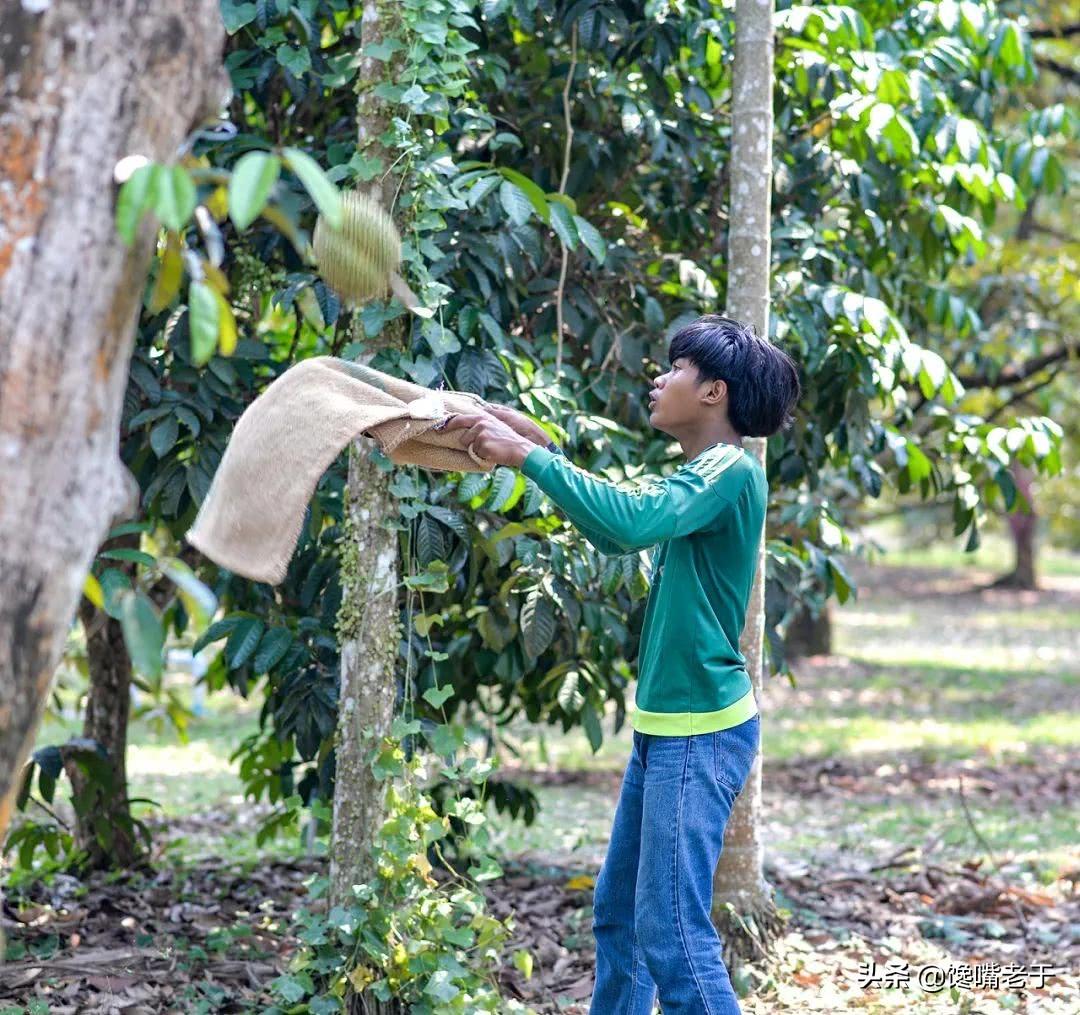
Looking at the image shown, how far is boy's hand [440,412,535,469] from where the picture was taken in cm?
266

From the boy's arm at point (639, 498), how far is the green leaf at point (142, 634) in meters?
0.98

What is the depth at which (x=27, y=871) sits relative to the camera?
4.64 m

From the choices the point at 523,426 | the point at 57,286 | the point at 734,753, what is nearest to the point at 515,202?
the point at 523,426

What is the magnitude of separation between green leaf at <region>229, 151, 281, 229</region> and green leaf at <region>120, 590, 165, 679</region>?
528 mm

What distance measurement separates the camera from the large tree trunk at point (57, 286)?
5.81ft

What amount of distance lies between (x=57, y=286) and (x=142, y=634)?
18.8 inches

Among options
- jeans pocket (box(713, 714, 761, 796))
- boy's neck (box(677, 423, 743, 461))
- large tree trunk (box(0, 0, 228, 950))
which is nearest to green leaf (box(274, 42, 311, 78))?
boy's neck (box(677, 423, 743, 461))

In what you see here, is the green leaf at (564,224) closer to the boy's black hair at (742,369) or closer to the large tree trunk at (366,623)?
the large tree trunk at (366,623)

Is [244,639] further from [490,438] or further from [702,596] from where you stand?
[702,596]

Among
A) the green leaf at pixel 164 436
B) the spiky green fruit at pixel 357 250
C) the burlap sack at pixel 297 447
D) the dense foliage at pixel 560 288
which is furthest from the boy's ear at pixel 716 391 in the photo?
the green leaf at pixel 164 436

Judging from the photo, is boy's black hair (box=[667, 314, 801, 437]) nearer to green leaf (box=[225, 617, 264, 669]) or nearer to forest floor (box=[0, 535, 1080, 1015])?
green leaf (box=[225, 617, 264, 669])

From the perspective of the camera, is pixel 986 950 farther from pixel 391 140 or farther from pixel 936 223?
pixel 391 140

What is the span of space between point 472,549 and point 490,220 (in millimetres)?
921

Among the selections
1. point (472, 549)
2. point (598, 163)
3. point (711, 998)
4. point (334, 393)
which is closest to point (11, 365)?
point (334, 393)
